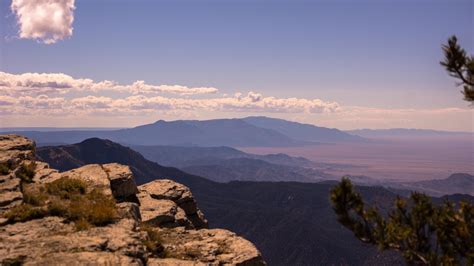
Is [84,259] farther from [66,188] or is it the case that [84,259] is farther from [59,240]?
[66,188]

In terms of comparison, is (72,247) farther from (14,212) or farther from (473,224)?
(473,224)

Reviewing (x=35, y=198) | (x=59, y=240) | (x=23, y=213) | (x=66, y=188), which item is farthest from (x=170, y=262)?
(x=66, y=188)

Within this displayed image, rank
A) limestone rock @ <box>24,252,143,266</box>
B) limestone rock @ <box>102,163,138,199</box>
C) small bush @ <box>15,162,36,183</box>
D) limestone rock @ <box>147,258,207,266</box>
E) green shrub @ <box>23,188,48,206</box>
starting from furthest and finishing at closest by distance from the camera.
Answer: limestone rock @ <box>102,163,138,199</box> < small bush @ <box>15,162,36,183</box> < green shrub @ <box>23,188,48,206</box> < limestone rock @ <box>147,258,207,266</box> < limestone rock @ <box>24,252,143,266</box>

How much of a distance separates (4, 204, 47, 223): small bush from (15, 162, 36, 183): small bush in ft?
20.7

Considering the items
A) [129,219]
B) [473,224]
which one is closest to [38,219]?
[129,219]

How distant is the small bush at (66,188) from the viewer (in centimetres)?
2066

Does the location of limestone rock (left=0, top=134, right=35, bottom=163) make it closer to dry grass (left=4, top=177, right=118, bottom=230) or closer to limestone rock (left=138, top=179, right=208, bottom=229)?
dry grass (left=4, top=177, right=118, bottom=230)

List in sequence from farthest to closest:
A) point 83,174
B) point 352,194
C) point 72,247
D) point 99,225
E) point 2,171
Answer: point 83,174
point 2,171
point 352,194
point 99,225
point 72,247

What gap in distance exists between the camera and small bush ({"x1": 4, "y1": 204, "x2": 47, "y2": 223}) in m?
17.3

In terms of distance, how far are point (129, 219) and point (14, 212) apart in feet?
16.6

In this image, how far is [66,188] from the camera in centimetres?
2141

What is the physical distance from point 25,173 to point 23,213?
7.93 metres

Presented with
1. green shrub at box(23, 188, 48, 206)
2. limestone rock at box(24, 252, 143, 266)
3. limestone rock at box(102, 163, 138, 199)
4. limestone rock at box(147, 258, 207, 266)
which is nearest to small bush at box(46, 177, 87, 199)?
green shrub at box(23, 188, 48, 206)

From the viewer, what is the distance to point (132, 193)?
27.6 meters
